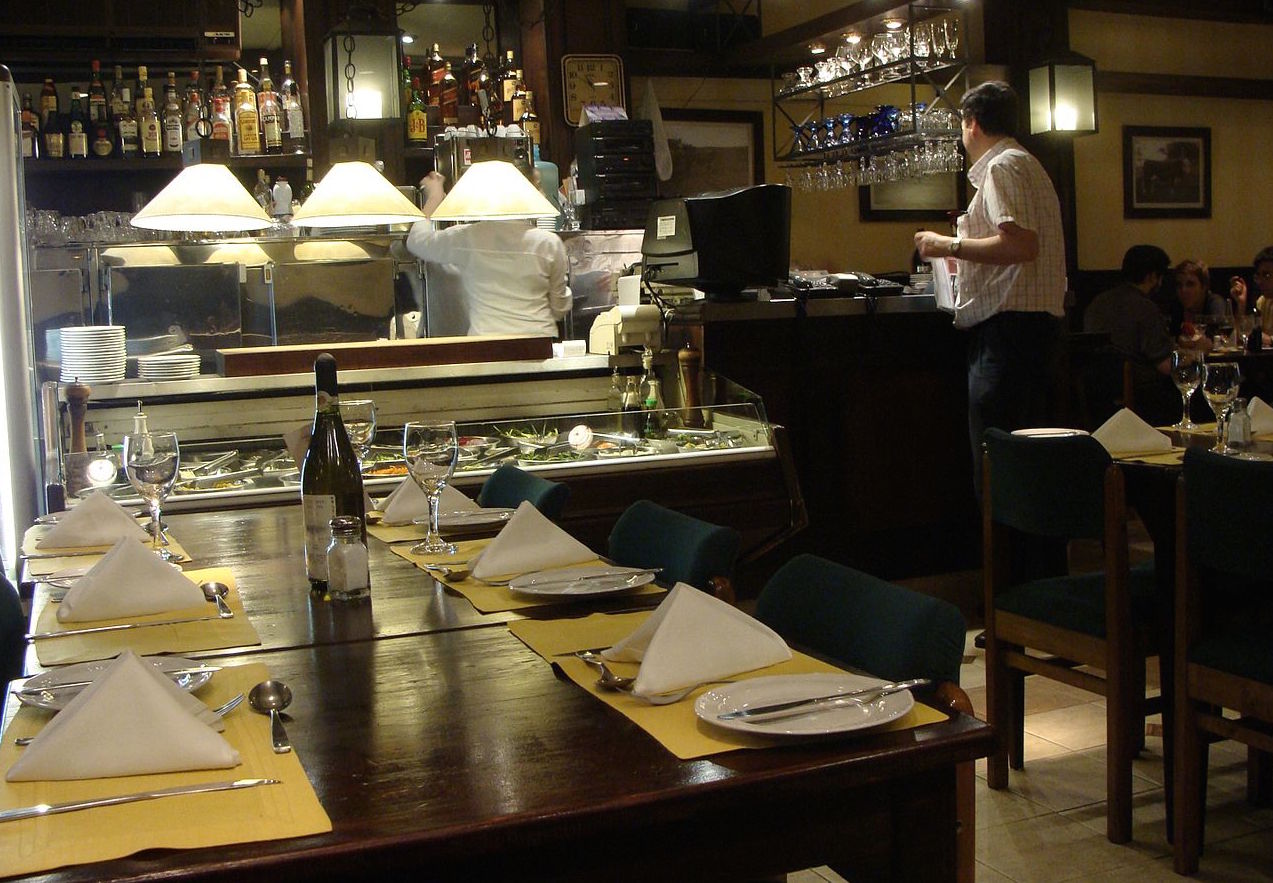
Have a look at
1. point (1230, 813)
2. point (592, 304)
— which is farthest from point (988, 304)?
point (592, 304)

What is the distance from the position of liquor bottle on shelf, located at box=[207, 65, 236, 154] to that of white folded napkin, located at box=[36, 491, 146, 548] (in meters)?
3.93

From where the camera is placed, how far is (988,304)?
183 inches

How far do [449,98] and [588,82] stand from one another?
88 centimetres

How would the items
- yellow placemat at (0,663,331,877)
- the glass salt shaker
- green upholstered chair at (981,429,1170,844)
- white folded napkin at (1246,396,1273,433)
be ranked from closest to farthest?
yellow placemat at (0,663,331,877) < the glass salt shaker < green upholstered chair at (981,429,1170,844) < white folded napkin at (1246,396,1273,433)

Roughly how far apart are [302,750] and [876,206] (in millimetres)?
9221

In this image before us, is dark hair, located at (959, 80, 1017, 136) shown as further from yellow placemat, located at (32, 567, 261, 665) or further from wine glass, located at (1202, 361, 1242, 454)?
yellow placemat, located at (32, 567, 261, 665)

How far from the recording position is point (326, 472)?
2270mm

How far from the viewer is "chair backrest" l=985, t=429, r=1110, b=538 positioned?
3072 mm

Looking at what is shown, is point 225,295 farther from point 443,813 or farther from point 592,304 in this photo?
point 443,813

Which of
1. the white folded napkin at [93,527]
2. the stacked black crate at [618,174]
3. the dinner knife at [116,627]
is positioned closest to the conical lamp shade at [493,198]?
the stacked black crate at [618,174]

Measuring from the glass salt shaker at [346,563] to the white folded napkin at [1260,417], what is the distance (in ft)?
8.90

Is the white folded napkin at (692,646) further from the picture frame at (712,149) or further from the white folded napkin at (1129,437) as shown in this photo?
the picture frame at (712,149)

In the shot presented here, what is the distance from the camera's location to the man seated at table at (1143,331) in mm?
6746

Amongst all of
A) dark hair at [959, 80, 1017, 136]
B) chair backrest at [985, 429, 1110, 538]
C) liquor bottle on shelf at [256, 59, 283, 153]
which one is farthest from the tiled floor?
liquor bottle on shelf at [256, 59, 283, 153]
